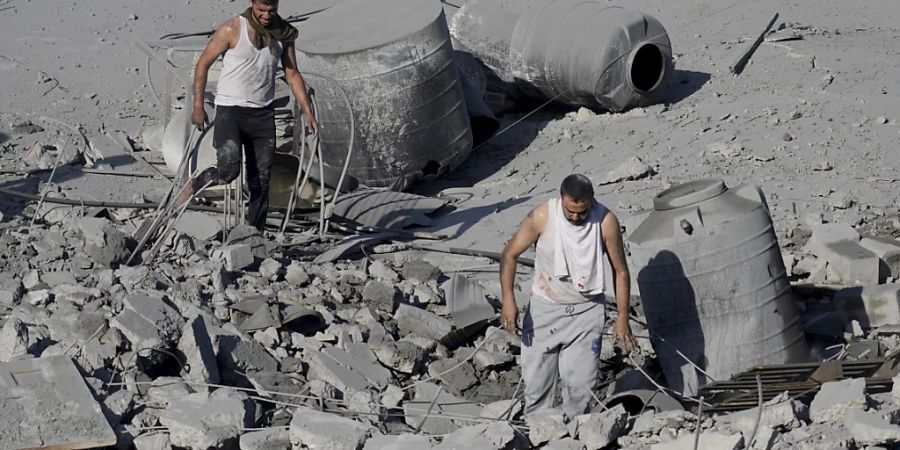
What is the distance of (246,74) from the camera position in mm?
7477

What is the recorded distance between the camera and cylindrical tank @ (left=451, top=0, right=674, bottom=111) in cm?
1091

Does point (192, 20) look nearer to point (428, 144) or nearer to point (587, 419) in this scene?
point (428, 144)

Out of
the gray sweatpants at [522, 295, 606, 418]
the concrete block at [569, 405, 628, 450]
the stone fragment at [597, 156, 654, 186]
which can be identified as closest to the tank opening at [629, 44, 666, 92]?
the stone fragment at [597, 156, 654, 186]

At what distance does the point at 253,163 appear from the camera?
782 centimetres

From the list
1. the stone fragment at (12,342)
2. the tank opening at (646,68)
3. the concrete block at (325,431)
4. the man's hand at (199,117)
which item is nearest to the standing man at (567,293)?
the concrete block at (325,431)

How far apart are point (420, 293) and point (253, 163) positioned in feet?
4.63

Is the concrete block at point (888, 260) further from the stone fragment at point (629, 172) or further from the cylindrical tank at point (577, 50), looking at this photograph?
the cylindrical tank at point (577, 50)

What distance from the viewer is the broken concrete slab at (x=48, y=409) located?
5199 mm

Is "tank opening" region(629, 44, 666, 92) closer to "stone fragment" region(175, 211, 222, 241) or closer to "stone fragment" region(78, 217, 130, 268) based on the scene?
"stone fragment" region(175, 211, 222, 241)

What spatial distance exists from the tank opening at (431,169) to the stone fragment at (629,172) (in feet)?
4.98

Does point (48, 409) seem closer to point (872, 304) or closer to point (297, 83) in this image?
point (297, 83)

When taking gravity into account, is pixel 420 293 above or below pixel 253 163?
below

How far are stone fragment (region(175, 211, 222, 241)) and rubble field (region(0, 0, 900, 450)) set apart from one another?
18 mm

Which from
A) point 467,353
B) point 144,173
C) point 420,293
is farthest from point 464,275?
point 144,173
